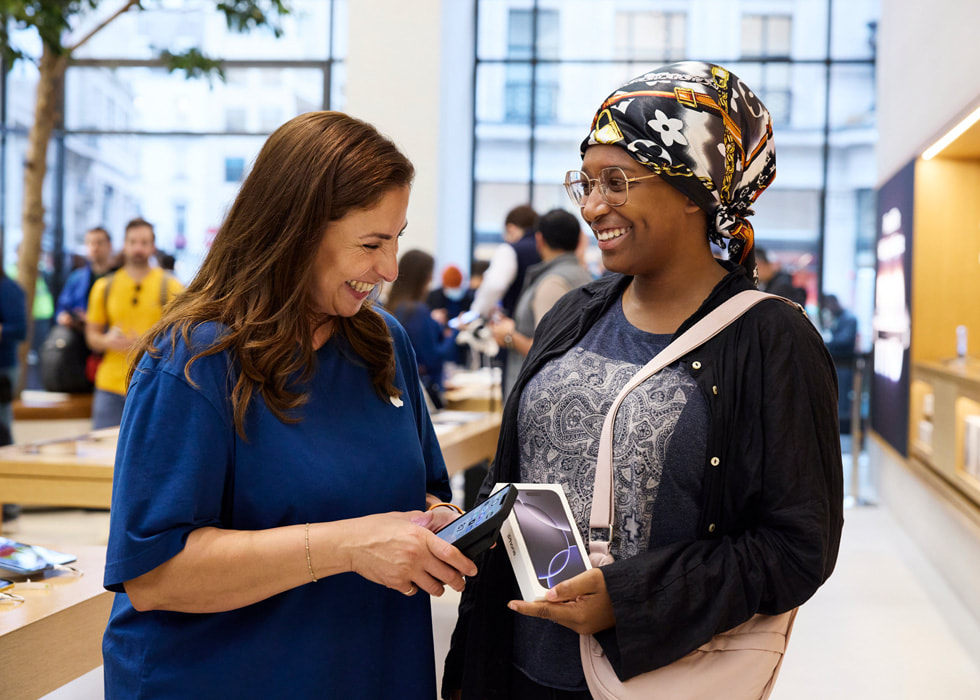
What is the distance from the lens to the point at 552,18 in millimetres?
11484

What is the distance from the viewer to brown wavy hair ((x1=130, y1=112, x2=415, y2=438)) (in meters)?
1.32

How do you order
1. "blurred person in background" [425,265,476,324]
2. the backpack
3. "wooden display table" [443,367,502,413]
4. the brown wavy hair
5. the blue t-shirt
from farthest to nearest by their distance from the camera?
"blurred person in background" [425,265,476,324], the backpack, "wooden display table" [443,367,502,413], the brown wavy hair, the blue t-shirt

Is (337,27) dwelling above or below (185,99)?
above

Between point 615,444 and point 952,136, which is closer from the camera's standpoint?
point 615,444

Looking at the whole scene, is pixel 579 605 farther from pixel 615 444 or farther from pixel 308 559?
pixel 308 559

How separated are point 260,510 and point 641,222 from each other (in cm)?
73

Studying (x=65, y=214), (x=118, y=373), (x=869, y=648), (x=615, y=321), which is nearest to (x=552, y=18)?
(x=65, y=214)

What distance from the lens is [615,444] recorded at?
4.75ft

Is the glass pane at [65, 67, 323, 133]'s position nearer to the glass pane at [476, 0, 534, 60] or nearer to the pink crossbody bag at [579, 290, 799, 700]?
the glass pane at [476, 0, 534, 60]

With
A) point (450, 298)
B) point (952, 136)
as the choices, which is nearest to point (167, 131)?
point (450, 298)

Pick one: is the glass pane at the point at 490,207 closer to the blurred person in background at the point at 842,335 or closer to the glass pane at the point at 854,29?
the blurred person in background at the point at 842,335

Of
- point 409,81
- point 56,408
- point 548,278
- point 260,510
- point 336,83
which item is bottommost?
point 56,408

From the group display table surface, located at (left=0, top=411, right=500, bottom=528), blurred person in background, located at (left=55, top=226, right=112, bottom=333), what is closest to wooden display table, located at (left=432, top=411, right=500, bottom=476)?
display table surface, located at (left=0, top=411, right=500, bottom=528)

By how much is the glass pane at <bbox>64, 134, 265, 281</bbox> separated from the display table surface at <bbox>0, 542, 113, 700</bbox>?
9834 millimetres
